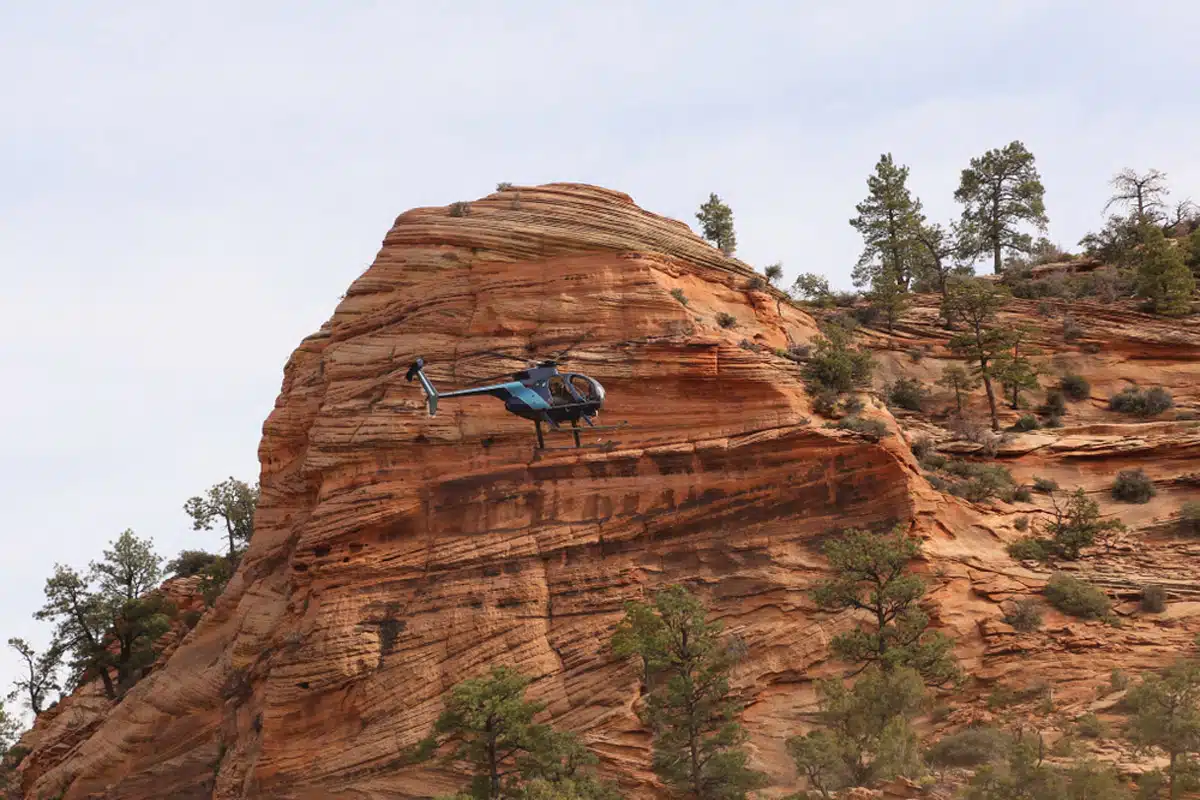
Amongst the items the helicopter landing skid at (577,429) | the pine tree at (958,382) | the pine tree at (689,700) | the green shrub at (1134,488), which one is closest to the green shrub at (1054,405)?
the pine tree at (958,382)

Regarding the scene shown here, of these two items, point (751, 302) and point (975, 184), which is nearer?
point (751, 302)

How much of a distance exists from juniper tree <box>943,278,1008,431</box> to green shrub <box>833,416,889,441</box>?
10.4m

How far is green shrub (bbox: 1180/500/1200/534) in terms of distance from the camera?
1405 inches

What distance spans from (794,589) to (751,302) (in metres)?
12.4

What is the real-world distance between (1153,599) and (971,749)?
28.6 feet

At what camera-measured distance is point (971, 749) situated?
27234mm

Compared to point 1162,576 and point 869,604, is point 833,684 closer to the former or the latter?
point 869,604

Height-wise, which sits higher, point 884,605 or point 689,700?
point 884,605

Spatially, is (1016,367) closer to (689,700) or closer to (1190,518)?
(1190,518)

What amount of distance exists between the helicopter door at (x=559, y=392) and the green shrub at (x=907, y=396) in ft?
61.2

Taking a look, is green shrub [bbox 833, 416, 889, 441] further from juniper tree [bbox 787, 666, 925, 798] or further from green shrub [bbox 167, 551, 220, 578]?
green shrub [bbox 167, 551, 220, 578]

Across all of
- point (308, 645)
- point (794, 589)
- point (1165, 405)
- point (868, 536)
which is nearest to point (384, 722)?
point (308, 645)

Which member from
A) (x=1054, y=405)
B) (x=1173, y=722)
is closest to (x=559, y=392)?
(x=1173, y=722)

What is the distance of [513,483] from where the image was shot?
Answer: 3512 centimetres
